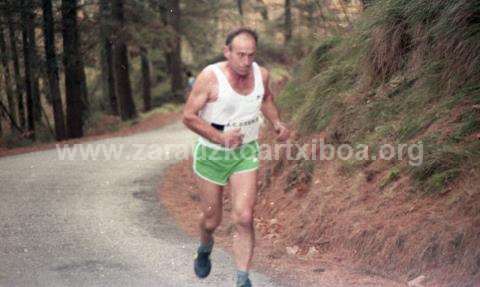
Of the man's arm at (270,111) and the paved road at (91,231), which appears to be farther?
the paved road at (91,231)

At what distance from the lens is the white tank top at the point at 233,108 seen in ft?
17.9

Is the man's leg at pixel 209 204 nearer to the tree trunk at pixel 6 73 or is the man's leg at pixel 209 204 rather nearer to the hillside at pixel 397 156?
the hillside at pixel 397 156

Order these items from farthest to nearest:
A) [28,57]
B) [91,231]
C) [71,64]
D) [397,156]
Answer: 1. [28,57]
2. [71,64]
3. [91,231]
4. [397,156]

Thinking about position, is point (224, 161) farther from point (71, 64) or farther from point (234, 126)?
point (71, 64)

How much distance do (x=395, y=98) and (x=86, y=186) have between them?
610 cm

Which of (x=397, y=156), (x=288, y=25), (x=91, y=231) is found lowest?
(x=288, y=25)

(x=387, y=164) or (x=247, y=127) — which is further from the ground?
(x=247, y=127)

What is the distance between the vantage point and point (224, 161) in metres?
5.80

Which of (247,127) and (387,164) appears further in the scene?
(387,164)

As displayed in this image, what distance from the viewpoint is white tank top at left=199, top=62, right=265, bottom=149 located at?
5461mm

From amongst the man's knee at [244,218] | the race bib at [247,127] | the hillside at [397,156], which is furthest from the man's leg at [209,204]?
the hillside at [397,156]

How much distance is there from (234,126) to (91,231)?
398cm

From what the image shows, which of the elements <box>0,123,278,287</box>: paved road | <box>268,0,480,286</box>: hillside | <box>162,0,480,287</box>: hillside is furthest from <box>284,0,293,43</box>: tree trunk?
<box>268,0,480,286</box>: hillside

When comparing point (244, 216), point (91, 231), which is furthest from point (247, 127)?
point (91, 231)
